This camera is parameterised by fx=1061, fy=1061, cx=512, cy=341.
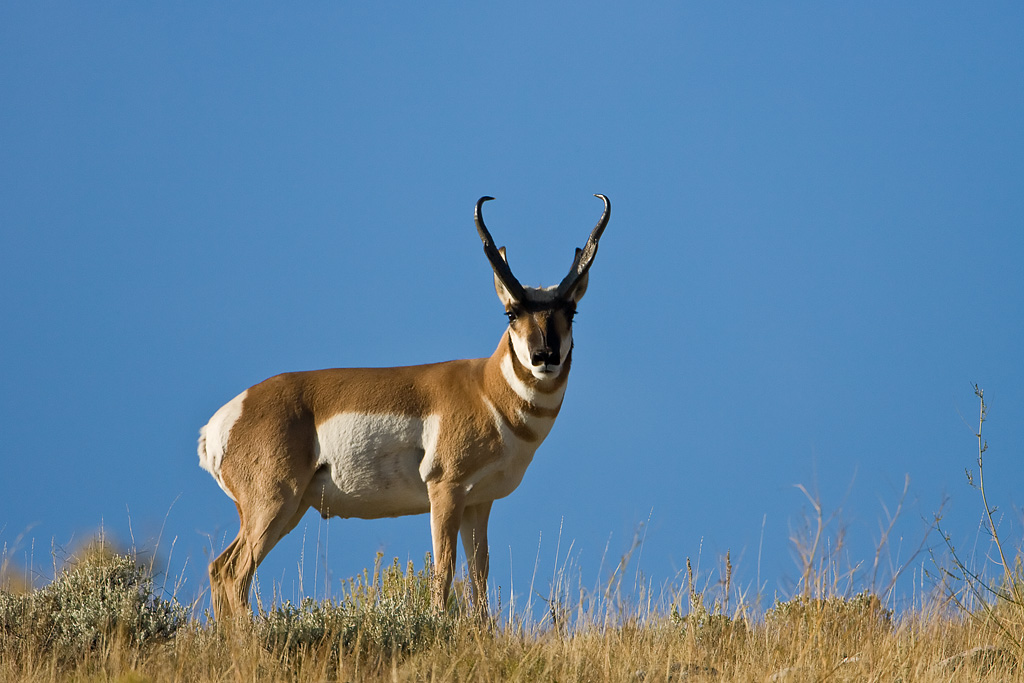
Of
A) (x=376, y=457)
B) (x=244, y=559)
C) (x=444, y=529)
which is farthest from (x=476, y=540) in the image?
(x=244, y=559)

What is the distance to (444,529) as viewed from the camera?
28.8ft

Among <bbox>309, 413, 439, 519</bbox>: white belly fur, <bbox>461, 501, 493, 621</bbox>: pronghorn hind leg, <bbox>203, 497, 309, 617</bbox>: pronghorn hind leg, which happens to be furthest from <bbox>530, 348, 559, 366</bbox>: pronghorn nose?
<bbox>203, 497, 309, 617</bbox>: pronghorn hind leg

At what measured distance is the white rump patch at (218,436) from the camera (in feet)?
31.4

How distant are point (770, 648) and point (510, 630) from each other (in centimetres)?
195

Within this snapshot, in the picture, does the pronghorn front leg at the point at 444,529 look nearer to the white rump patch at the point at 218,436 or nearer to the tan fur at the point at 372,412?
the tan fur at the point at 372,412

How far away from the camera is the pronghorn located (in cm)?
897

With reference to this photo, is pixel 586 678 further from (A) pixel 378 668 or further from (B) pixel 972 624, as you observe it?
(B) pixel 972 624

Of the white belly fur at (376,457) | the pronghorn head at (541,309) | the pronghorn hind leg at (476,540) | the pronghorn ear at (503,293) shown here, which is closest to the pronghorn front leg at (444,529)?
the white belly fur at (376,457)

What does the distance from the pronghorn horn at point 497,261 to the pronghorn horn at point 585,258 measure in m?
0.39

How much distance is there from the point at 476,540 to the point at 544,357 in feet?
6.05

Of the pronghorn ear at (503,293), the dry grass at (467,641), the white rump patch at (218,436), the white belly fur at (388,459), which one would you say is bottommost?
the dry grass at (467,641)

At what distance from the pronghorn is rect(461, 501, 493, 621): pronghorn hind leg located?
0.01m

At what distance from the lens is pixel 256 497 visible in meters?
9.20

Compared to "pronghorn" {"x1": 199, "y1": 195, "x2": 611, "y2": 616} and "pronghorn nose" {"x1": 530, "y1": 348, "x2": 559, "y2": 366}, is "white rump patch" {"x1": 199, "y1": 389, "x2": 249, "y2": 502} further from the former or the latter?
"pronghorn nose" {"x1": 530, "y1": 348, "x2": 559, "y2": 366}
